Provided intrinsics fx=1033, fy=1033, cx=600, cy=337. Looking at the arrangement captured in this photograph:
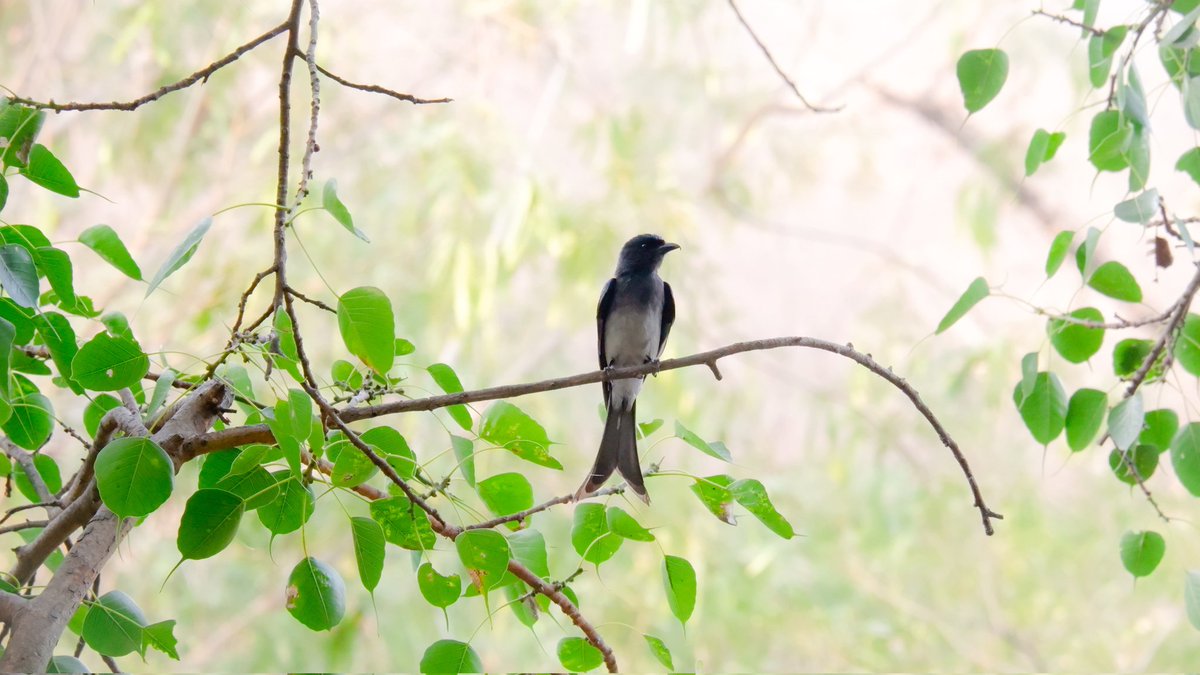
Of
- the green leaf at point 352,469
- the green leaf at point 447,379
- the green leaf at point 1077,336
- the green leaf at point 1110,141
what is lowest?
the green leaf at point 352,469

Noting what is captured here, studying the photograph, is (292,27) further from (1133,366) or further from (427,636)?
(427,636)

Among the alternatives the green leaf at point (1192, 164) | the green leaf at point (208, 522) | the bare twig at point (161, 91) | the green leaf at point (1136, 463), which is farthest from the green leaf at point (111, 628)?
the green leaf at point (1192, 164)

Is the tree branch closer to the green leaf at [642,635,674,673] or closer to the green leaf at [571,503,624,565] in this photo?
the green leaf at [571,503,624,565]

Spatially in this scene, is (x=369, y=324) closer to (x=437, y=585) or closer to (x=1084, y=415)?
(x=437, y=585)

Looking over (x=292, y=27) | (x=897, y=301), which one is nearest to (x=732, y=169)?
(x=897, y=301)

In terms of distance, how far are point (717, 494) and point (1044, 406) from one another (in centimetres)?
63

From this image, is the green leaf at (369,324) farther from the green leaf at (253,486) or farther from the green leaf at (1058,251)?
the green leaf at (1058,251)

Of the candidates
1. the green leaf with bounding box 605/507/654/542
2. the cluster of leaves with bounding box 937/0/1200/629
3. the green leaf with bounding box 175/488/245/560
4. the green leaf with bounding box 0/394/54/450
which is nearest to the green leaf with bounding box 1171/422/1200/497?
the cluster of leaves with bounding box 937/0/1200/629

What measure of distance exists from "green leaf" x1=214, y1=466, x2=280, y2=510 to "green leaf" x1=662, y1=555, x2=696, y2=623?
399 mm

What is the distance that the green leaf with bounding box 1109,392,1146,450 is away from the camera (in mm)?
1279

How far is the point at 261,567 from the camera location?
6.67m

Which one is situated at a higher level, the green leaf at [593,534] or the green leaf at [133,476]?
the green leaf at [593,534]

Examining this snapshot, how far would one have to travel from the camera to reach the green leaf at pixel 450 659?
1.02 m

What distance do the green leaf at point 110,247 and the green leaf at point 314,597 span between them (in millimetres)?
367
